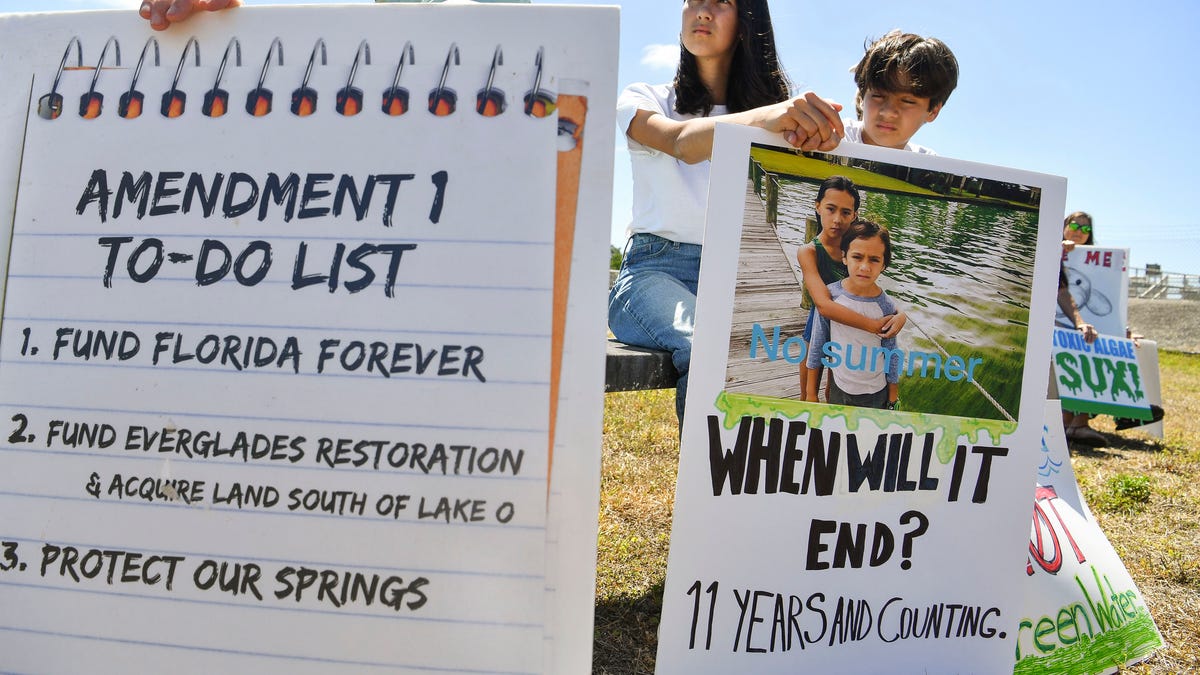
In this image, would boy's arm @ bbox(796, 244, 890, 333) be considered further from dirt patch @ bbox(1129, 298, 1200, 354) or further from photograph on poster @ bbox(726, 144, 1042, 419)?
dirt patch @ bbox(1129, 298, 1200, 354)

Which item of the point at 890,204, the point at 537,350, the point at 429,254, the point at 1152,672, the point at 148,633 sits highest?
the point at 890,204

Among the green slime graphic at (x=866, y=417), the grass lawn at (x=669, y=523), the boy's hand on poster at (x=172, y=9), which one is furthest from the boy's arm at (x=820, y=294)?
the boy's hand on poster at (x=172, y=9)

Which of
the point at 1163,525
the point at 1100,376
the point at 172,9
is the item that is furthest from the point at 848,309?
the point at 1100,376

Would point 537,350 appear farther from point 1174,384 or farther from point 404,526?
point 1174,384

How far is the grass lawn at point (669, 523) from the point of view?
1.81 meters

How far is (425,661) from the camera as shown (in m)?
1.10

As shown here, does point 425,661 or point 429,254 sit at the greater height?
point 429,254

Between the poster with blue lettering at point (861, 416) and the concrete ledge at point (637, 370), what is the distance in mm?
332

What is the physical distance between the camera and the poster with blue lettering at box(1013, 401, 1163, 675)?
1.58 m

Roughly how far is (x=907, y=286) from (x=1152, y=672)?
3.51 feet

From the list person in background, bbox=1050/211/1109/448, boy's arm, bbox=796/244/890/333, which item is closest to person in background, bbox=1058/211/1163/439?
person in background, bbox=1050/211/1109/448

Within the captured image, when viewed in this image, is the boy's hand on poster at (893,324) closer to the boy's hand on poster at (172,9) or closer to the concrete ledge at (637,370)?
the concrete ledge at (637,370)

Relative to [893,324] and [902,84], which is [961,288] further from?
[902,84]

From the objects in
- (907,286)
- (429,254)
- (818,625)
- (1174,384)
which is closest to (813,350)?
(907,286)
